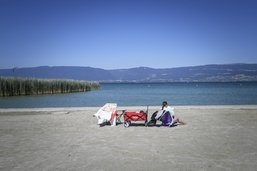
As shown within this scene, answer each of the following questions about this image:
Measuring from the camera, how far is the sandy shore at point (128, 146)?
23.4 ft

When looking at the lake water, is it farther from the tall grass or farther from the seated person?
the seated person

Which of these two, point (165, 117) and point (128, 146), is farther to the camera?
point (165, 117)

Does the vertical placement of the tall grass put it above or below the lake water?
above

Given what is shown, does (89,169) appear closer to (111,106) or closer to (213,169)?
(213,169)

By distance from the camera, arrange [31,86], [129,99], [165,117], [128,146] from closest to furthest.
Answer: [128,146]
[165,117]
[129,99]
[31,86]

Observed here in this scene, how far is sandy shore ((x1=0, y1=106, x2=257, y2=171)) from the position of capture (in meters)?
7.13

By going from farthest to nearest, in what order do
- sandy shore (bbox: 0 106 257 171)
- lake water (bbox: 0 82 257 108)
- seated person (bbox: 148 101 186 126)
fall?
lake water (bbox: 0 82 257 108), seated person (bbox: 148 101 186 126), sandy shore (bbox: 0 106 257 171)

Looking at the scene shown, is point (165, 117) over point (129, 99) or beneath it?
over

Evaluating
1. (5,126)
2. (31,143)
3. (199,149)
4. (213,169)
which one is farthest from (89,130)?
(213,169)

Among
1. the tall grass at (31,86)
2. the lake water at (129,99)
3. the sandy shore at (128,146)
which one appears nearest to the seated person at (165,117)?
the sandy shore at (128,146)

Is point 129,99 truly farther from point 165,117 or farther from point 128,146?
point 128,146

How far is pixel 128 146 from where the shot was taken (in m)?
9.04

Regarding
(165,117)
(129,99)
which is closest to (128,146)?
(165,117)

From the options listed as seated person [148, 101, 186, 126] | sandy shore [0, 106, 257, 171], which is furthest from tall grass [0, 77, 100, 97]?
seated person [148, 101, 186, 126]
